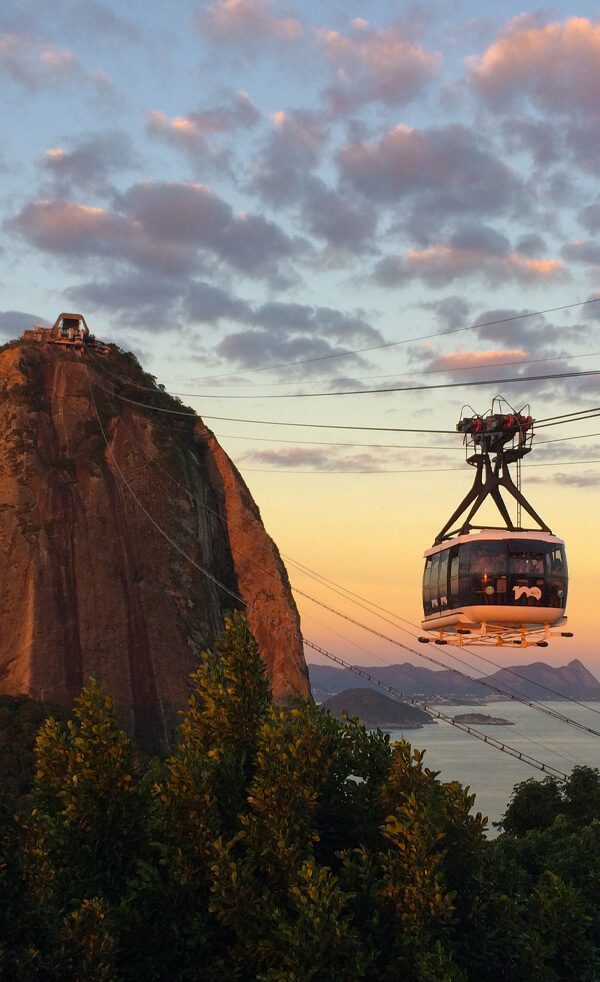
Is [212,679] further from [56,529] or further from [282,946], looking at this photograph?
[56,529]

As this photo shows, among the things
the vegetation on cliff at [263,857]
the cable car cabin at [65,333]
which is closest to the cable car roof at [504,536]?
the vegetation on cliff at [263,857]

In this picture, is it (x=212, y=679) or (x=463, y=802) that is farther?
(x=212, y=679)

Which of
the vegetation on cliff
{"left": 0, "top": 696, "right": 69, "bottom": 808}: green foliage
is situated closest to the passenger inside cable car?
the vegetation on cliff

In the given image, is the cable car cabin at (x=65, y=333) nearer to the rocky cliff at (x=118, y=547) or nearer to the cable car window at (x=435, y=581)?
the rocky cliff at (x=118, y=547)

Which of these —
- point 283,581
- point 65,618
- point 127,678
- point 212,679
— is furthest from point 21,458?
point 212,679

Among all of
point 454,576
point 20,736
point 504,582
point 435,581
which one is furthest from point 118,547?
point 504,582

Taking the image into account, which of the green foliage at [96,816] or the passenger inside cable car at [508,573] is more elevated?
the passenger inside cable car at [508,573]
